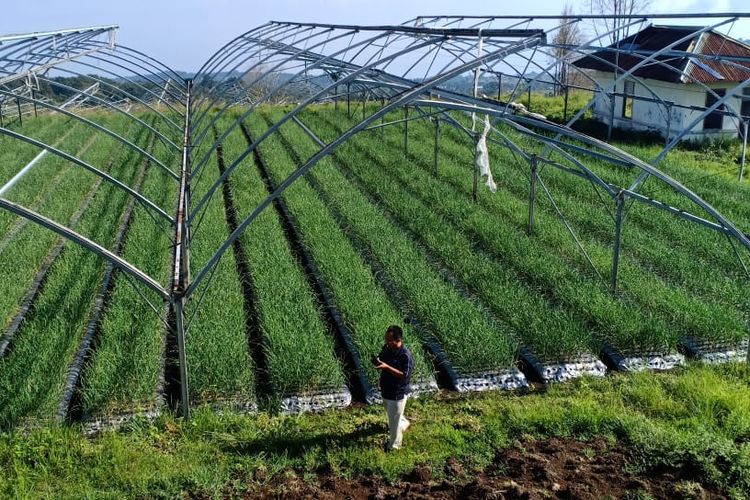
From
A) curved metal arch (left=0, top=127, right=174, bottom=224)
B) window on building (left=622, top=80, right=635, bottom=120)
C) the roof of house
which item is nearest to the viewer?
curved metal arch (left=0, top=127, right=174, bottom=224)

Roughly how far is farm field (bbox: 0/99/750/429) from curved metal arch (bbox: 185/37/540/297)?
0.47 metres

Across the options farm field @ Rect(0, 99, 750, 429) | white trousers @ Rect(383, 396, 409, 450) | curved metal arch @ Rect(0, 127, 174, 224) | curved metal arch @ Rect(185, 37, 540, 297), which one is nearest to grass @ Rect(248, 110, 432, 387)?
farm field @ Rect(0, 99, 750, 429)

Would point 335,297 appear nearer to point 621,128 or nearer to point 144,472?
point 144,472

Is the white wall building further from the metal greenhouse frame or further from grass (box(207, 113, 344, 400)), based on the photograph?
grass (box(207, 113, 344, 400))

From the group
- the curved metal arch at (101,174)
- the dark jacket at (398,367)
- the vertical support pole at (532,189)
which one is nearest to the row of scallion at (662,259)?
the vertical support pole at (532,189)

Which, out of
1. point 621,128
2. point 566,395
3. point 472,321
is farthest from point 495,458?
point 621,128

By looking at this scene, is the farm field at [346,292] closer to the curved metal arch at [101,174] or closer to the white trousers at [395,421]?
the curved metal arch at [101,174]

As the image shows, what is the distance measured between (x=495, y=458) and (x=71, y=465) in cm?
254

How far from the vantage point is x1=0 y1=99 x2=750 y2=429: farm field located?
5250mm

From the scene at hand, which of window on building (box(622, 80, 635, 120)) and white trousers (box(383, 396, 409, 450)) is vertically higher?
window on building (box(622, 80, 635, 120))

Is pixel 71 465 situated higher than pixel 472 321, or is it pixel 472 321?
pixel 472 321

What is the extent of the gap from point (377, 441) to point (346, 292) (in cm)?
223

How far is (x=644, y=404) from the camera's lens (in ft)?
16.5

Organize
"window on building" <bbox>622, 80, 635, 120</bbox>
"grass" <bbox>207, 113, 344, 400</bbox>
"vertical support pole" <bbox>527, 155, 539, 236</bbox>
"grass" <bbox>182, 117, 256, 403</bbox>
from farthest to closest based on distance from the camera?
"window on building" <bbox>622, 80, 635, 120</bbox> → "vertical support pole" <bbox>527, 155, 539, 236</bbox> → "grass" <bbox>207, 113, 344, 400</bbox> → "grass" <bbox>182, 117, 256, 403</bbox>
